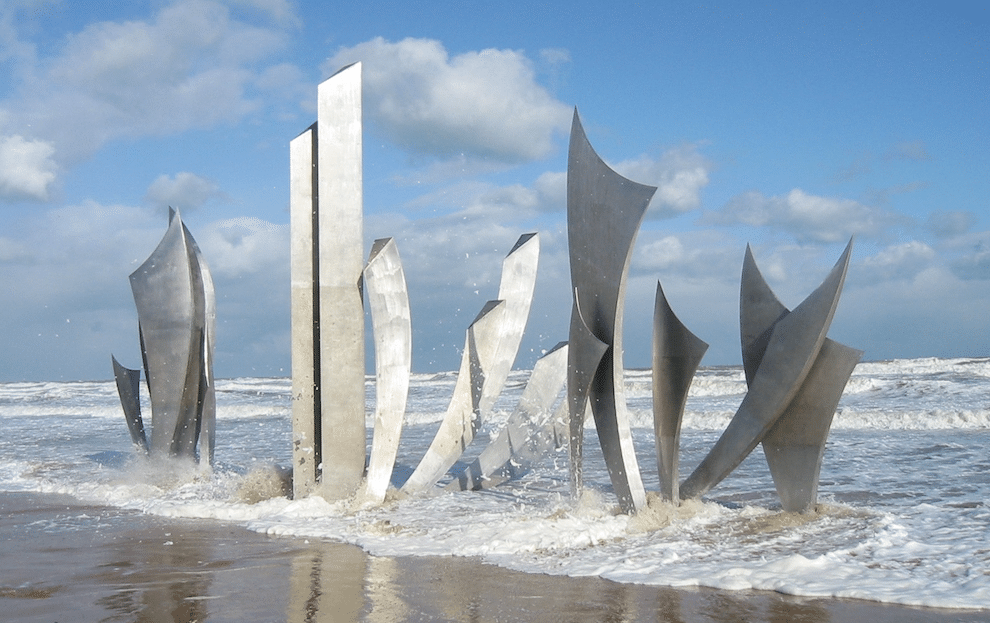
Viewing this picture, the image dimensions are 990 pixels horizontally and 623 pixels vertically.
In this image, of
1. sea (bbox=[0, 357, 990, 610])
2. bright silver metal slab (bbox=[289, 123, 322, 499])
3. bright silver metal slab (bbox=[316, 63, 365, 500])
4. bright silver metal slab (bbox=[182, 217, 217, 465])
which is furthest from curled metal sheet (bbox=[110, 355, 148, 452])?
bright silver metal slab (bbox=[316, 63, 365, 500])

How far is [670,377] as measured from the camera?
24.0ft

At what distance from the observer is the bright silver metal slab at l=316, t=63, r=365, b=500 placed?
862cm

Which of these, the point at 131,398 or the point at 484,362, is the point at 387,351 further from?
the point at 131,398

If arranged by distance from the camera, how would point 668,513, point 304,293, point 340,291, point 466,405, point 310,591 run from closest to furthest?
point 310,591, point 668,513, point 340,291, point 304,293, point 466,405

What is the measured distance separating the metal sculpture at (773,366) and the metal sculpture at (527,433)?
7.02 feet

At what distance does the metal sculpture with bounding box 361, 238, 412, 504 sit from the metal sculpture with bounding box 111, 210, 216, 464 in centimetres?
263

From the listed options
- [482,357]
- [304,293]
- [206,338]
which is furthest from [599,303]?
[206,338]

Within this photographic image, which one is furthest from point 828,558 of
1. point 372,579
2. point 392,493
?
point 392,493

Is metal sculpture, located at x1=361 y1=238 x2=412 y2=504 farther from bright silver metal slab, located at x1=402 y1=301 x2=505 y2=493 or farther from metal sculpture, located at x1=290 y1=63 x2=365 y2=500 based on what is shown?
bright silver metal slab, located at x1=402 y1=301 x2=505 y2=493

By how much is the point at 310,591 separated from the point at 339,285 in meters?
4.14

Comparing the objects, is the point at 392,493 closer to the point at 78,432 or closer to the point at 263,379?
the point at 78,432

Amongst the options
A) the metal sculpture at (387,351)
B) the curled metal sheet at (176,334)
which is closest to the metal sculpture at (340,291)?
the metal sculpture at (387,351)

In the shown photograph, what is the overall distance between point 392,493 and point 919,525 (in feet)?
17.5

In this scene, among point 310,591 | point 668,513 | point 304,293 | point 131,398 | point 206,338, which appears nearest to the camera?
point 310,591
